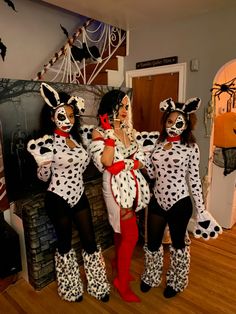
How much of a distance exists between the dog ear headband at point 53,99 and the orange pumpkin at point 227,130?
1.72m

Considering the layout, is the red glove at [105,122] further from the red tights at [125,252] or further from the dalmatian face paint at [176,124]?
the red tights at [125,252]

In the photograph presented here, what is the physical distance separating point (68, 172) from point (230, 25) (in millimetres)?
1979

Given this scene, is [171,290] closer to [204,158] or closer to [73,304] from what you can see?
[73,304]

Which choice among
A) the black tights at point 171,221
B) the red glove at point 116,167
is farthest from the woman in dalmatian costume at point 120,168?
the black tights at point 171,221

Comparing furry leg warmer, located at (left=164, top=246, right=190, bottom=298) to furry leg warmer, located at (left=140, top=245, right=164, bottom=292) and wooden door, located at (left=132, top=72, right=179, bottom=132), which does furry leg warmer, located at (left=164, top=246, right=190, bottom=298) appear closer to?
furry leg warmer, located at (left=140, top=245, right=164, bottom=292)

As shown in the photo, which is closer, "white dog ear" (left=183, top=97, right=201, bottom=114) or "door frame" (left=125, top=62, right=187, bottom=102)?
"white dog ear" (left=183, top=97, right=201, bottom=114)

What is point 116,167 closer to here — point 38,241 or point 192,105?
point 192,105

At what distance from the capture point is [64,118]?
172cm

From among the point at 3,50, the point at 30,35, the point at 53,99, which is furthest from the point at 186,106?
the point at 30,35

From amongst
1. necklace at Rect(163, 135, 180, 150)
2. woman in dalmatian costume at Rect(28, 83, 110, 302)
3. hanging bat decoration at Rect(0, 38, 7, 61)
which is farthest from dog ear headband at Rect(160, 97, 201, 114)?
hanging bat decoration at Rect(0, 38, 7, 61)

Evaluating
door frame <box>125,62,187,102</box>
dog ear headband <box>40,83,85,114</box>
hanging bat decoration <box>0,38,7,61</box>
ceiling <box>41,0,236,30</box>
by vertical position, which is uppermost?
ceiling <box>41,0,236,30</box>

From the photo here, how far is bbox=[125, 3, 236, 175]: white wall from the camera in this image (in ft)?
7.67

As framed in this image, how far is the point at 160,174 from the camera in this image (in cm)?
184

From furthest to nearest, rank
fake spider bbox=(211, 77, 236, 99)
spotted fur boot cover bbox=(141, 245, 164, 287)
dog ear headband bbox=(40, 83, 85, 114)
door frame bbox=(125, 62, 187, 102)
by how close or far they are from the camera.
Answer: door frame bbox=(125, 62, 187, 102) < fake spider bbox=(211, 77, 236, 99) < spotted fur boot cover bbox=(141, 245, 164, 287) < dog ear headband bbox=(40, 83, 85, 114)
